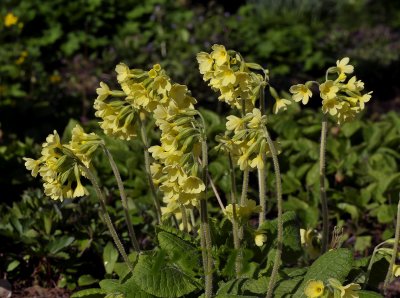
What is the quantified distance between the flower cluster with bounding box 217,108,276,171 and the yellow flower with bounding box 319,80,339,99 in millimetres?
261

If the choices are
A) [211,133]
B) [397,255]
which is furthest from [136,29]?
[397,255]

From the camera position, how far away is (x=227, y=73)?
2389 mm

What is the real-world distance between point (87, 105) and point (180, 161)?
3705 millimetres

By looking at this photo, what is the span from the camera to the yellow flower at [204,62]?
95.0 inches

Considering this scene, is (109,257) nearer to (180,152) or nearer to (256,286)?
(256,286)

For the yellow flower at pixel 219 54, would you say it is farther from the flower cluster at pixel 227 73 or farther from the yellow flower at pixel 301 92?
the yellow flower at pixel 301 92

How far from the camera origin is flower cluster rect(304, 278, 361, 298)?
2.18 m

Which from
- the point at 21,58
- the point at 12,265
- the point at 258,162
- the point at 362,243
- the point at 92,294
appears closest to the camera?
the point at 258,162

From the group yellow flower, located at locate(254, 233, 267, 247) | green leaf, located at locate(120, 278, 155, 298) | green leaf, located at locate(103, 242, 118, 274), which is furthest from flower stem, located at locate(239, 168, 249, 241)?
green leaf, located at locate(103, 242, 118, 274)

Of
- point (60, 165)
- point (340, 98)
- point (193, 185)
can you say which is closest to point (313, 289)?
point (193, 185)

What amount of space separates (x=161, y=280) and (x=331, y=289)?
1.75ft

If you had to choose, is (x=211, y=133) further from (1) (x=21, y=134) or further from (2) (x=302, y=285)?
(2) (x=302, y=285)

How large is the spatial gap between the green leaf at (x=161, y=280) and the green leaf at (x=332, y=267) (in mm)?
351

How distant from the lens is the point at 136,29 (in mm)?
7223
